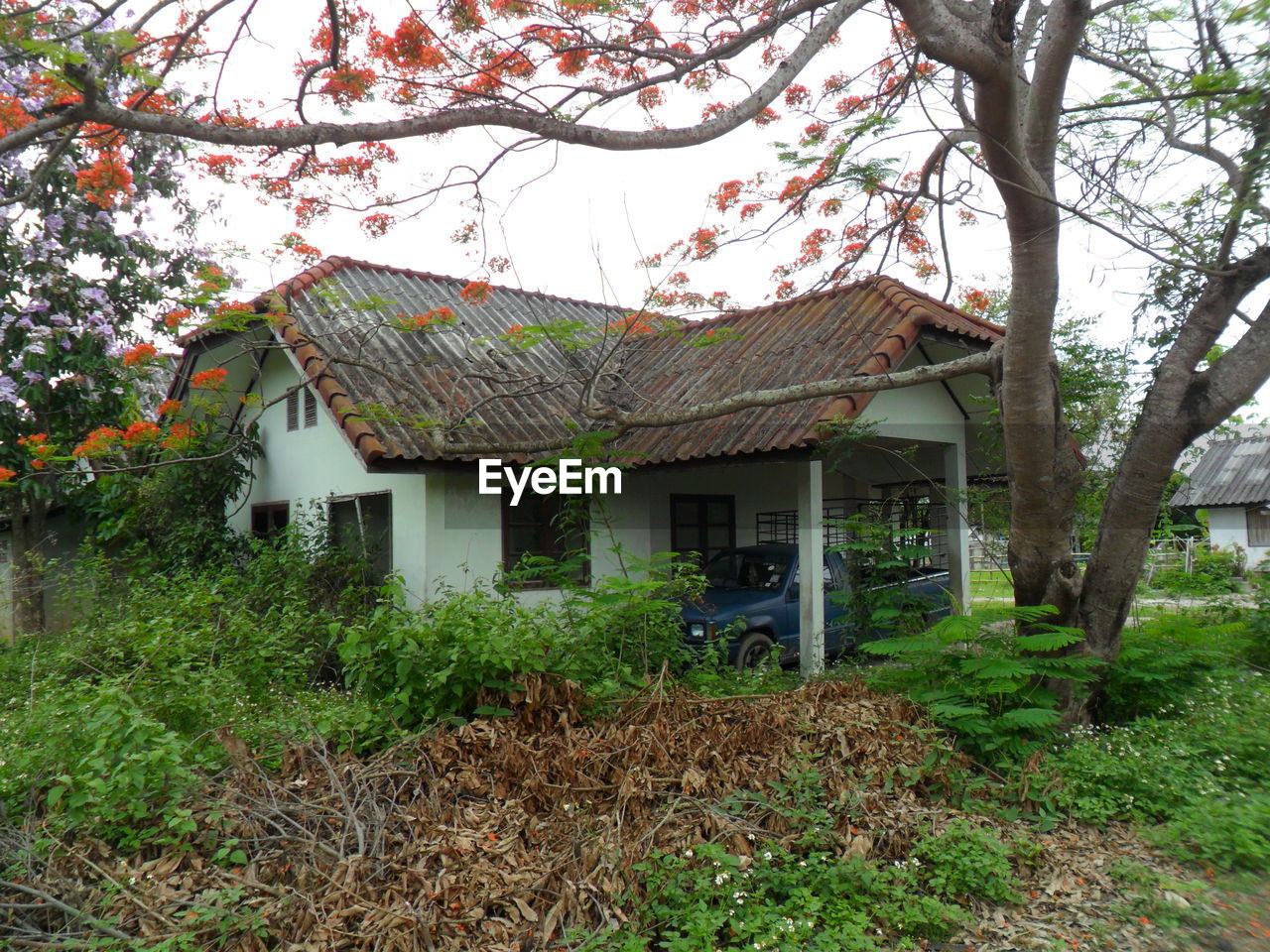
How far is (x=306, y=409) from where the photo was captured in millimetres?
12633

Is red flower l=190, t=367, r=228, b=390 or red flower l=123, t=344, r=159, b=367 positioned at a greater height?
red flower l=123, t=344, r=159, b=367

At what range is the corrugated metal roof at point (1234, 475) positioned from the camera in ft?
97.7

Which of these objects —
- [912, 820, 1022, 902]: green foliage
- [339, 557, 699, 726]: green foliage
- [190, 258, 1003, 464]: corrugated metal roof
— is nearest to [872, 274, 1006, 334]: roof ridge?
[190, 258, 1003, 464]: corrugated metal roof

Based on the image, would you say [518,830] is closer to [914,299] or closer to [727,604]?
[727,604]

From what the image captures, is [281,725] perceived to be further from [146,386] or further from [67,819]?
[146,386]

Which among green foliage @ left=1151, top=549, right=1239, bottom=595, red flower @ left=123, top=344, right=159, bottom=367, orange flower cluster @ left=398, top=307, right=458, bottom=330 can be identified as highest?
orange flower cluster @ left=398, top=307, right=458, bottom=330

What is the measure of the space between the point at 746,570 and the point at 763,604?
894 mm

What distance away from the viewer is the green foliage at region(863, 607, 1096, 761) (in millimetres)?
6172

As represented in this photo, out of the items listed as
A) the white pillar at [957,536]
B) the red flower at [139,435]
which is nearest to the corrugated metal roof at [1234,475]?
the white pillar at [957,536]

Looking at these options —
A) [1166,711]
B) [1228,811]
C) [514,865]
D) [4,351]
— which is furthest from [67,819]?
[4,351]

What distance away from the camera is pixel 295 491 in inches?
505

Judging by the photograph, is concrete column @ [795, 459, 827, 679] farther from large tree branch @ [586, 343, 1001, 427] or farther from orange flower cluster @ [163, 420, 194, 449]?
orange flower cluster @ [163, 420, 194, 449]

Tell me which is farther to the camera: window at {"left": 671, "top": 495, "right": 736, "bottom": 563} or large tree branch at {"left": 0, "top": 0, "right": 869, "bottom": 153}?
window at {"left": 671, "top": 495, "right": 736, "bottom": 563}

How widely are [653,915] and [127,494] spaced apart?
12017mm
